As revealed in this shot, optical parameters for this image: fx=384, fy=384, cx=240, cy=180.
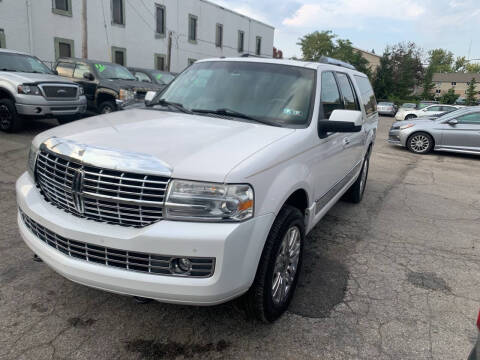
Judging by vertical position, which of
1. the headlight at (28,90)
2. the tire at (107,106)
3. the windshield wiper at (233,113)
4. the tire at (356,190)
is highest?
the windshield wiper at (233,113)

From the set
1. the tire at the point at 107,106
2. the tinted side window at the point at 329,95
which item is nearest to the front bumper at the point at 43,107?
the tire at the point at 107,106

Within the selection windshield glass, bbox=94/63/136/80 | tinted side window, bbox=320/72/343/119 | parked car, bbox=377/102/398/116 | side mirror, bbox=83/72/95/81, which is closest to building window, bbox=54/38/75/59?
windshield glass, bbox=94/63/136/80

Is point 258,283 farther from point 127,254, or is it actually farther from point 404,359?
point 404,359

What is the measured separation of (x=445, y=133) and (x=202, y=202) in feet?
36.5

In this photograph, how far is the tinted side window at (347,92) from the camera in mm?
4293

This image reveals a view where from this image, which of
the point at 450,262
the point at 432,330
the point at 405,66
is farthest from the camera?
the point at 405,66

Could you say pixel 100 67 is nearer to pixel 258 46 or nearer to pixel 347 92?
pixel 347 92

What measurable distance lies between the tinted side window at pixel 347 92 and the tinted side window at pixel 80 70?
8432 millimetres

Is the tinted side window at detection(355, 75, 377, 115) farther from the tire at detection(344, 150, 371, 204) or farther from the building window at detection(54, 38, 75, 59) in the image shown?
the building window at detection(54, 38, 75, 59)

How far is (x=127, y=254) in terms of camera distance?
2145 mm

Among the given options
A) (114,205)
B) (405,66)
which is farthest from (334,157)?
(405,66)

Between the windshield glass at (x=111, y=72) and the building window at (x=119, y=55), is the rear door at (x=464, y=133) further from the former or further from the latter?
the building window at (x=119, y=55)

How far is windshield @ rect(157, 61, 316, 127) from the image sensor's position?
10.6 ft

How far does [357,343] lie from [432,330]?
24.8 inches
